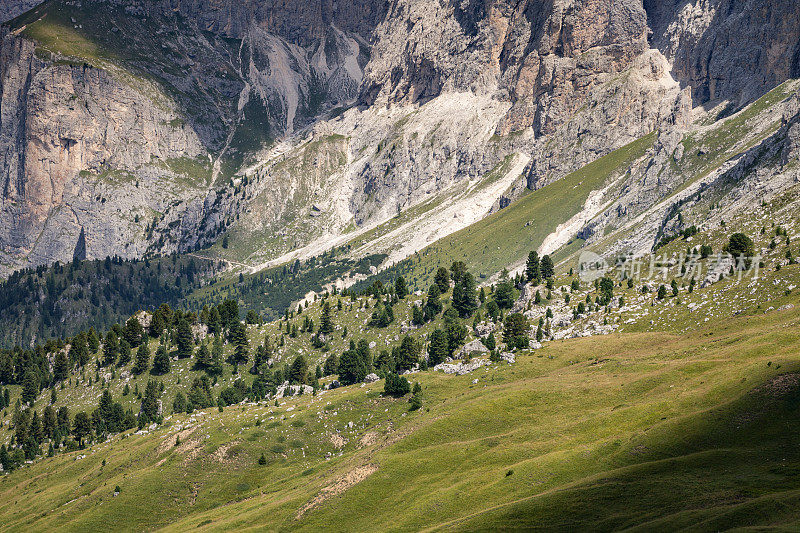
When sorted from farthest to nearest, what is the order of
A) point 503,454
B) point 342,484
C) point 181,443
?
point 181,443
point 342,484
point 503,454

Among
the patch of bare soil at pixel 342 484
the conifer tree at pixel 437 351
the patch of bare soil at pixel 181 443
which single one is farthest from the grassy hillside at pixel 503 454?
the conifer tree at pixel 437 351

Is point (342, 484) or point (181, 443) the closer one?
point (342, 484)

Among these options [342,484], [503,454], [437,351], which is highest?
[437,351]

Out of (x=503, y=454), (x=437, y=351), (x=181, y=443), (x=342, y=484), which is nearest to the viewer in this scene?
(x=503, y=454)

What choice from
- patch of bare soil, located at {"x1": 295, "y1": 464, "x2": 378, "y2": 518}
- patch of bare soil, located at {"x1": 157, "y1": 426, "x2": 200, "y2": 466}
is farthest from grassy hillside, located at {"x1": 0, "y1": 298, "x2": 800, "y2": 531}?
patch of bare soil, located at {"x1": 157, "y1": 426, "x2": 200, "y2": 466}

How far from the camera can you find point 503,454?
89938mm

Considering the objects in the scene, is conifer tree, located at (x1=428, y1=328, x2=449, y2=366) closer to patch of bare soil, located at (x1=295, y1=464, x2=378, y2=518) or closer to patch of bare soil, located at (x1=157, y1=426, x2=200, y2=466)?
patch of bare soil, located at (x1=157, y1=426, x2=200, y2=466)

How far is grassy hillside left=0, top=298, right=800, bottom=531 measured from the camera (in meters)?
64.7

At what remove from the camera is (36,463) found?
546 ft

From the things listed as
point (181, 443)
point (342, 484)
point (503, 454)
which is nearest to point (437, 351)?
point (181, 443)

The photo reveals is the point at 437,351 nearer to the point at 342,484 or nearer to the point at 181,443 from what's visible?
the point at 181,443

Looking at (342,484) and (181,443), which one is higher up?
(181,443)

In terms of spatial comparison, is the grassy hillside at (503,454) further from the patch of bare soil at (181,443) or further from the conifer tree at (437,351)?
the conifer tree at (437,351)

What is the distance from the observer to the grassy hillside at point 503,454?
6469 cm
